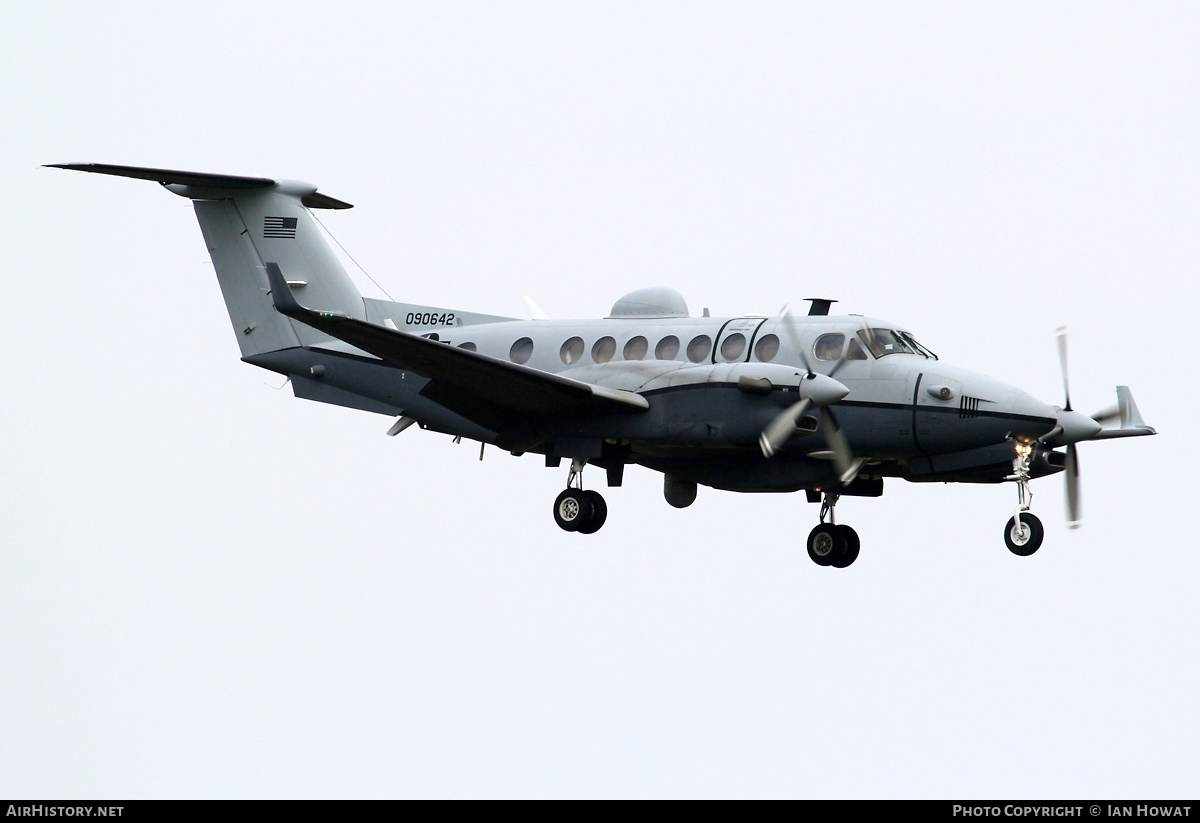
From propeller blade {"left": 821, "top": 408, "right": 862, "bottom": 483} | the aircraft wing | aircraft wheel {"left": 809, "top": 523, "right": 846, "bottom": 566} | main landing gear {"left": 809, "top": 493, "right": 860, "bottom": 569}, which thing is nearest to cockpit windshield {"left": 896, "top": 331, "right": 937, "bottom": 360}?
propeller blade {"left": 821, "top": 408, "right": 862, "bottom": 483}

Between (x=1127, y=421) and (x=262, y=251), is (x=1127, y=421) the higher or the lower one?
the lower one

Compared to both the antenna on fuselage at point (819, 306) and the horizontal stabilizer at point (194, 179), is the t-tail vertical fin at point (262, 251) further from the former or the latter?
the antenna on fuselage at point (819, 306)

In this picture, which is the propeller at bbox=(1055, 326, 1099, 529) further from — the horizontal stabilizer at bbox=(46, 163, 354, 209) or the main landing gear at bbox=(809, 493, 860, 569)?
the horizontal stabilizer at bbox=(46, 163, 354, 209)

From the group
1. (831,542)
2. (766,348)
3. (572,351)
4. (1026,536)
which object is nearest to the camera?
(1026,536)

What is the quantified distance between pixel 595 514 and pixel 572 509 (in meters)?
0.34

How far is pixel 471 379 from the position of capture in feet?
71.4

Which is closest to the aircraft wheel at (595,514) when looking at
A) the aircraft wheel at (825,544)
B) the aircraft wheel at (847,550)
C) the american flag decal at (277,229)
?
the aircraft wheel at (825,544)

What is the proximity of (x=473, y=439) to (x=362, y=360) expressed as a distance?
2.15 meters

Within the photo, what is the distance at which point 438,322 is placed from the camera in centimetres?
2564

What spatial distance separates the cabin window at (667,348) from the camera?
2272 centimetres

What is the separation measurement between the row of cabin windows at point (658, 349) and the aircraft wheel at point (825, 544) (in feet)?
11.0

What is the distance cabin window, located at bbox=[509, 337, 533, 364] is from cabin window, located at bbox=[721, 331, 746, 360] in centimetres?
319

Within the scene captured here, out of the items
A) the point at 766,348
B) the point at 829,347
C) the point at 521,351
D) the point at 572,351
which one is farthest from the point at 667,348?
the point at 521,351

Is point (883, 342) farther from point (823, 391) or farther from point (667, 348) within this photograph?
point (667, 348)
